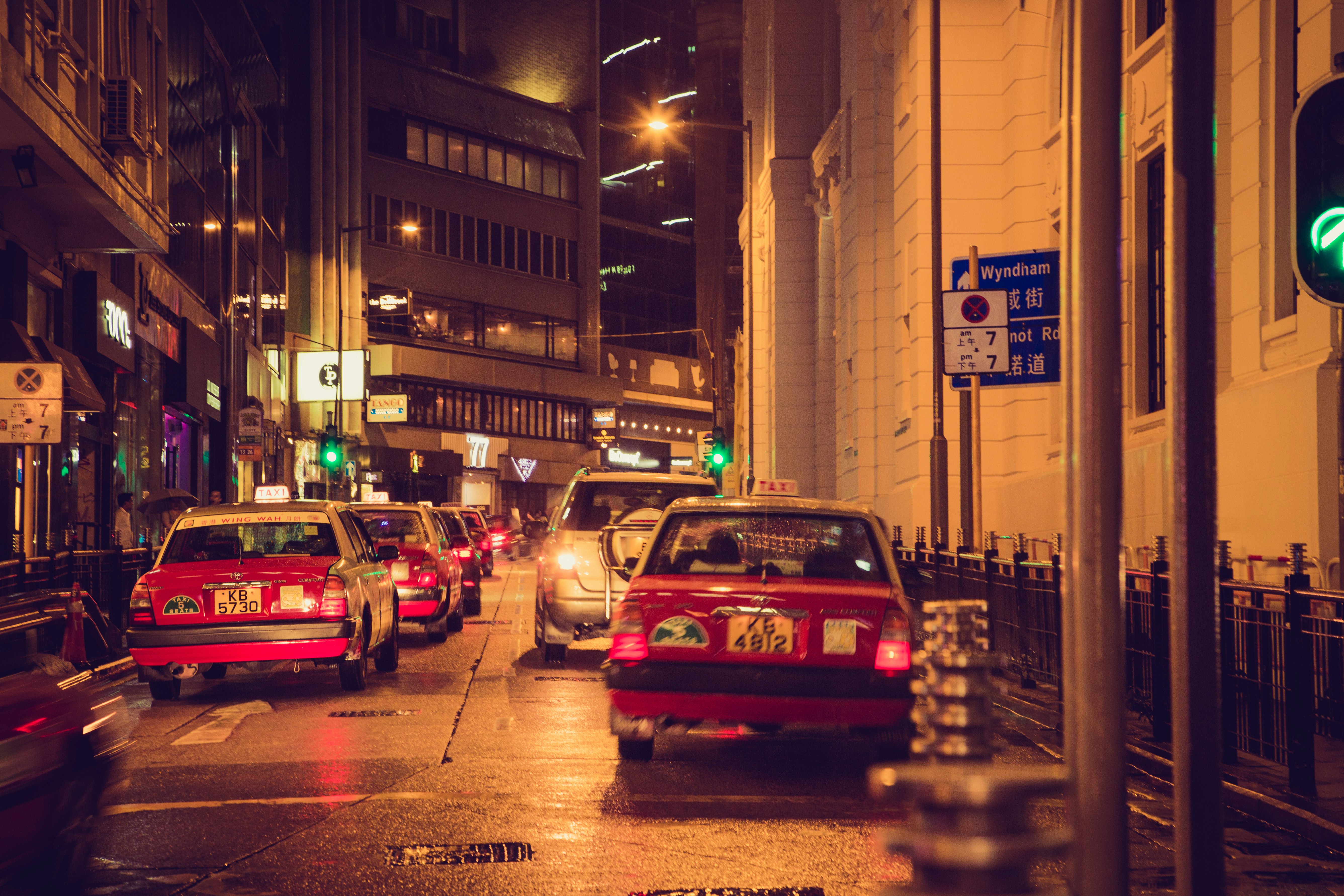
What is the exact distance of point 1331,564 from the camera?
11648 millimetres

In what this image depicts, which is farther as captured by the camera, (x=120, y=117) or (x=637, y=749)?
(x=120, y=117)

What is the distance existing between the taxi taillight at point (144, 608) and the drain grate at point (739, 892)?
745 cm

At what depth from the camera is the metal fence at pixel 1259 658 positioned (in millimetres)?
7816

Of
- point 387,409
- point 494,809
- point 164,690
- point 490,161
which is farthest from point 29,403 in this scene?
point 490,161

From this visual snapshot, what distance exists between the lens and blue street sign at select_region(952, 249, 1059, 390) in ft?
54.4

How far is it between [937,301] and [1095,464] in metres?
16.7

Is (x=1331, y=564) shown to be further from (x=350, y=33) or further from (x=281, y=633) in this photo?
(x=350, y=33)

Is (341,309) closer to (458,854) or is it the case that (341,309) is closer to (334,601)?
(334,601)

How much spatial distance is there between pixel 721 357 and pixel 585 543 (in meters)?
37.5

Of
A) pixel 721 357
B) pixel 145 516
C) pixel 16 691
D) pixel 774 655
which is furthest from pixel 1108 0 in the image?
pixel 721 357

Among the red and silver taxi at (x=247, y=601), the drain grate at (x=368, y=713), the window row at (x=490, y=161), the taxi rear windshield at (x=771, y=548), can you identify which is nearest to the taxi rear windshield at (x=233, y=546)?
the red and silver taxi at (x=247, y=601)

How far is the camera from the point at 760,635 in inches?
342

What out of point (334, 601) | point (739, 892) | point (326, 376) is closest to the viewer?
point (739, 892)

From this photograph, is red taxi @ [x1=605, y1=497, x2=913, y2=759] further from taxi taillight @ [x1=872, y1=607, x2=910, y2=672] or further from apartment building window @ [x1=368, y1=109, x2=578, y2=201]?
apartment building window @ [x1=368, y1=109, x2=578, y2=201]
